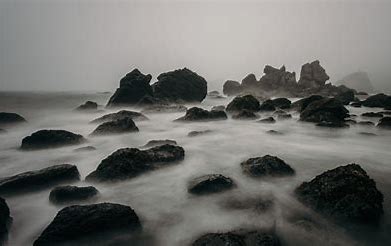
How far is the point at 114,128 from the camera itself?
14836mm

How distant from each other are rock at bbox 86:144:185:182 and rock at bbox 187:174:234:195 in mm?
1801

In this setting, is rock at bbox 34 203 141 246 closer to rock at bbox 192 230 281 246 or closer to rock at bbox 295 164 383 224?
rock at bbox 192 230 281 246

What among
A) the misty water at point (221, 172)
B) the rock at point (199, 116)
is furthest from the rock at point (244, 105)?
the misty water at point (221, 172)

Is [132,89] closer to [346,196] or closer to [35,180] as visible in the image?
[35,180]

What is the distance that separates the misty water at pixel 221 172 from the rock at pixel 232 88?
40.9 metres

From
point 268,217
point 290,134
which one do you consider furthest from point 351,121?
point 268,217

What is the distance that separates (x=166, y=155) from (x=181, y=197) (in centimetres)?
276

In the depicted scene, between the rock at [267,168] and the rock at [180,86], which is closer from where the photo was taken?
the rock at [267,168]

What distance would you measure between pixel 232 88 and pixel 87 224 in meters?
54.9

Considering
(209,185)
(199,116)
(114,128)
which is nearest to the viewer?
(209,185)

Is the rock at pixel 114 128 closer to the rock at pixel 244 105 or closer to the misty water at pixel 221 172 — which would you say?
the misty water at pixel 221 172

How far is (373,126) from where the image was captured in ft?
58.0

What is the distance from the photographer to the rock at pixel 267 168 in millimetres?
8414

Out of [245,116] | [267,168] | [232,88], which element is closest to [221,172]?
[267,168]
